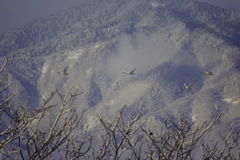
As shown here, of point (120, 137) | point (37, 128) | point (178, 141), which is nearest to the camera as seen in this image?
point (178, 141)

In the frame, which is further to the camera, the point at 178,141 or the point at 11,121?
the point at 178,141

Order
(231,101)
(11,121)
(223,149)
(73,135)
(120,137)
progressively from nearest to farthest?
(11,121), (120,137), (73,135), (223,149), (231,101)

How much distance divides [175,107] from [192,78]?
3751 cm

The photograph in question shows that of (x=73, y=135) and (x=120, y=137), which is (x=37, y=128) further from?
(x=120, y=137)

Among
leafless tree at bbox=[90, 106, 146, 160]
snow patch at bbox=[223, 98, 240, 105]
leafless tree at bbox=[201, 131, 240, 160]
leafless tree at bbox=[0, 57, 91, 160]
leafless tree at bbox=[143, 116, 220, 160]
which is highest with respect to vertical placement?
snow patch at bbox=[223, 98, 240, 105]

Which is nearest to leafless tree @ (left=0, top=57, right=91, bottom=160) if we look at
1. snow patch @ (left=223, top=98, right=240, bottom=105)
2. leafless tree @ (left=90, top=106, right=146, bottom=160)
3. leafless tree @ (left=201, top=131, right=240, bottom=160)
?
leafless tree @ (left=90, top=106, right=146, bottom=160)

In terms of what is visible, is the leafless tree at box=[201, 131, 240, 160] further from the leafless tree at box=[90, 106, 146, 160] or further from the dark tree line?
the leafless tree at box=[90, 106, 146, 160]

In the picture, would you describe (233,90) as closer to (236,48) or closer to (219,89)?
(219,89)

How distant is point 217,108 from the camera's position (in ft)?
452

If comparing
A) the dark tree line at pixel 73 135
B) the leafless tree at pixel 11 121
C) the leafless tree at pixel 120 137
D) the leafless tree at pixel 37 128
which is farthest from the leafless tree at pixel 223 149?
the leafless tree at pixel 11 121

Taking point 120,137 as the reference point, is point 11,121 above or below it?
above

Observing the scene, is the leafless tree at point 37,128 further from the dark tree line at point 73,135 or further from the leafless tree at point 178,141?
the leafless tree at point 178,141

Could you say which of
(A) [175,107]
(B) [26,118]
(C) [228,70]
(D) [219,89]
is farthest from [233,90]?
(B) [26,118]

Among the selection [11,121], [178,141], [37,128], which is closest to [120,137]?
[178,141]
